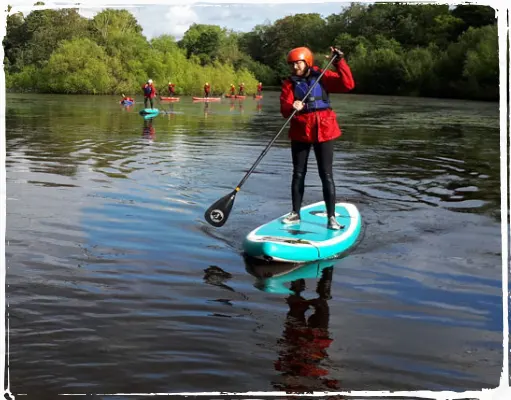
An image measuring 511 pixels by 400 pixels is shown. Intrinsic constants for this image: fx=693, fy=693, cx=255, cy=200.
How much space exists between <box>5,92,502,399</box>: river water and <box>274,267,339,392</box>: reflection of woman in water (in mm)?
14

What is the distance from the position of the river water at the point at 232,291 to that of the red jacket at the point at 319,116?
1.27m

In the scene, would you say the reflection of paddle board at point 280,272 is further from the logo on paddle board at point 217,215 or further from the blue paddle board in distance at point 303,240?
the logo on paddle board at point 217,215

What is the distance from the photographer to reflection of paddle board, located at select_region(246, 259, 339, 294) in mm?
5933

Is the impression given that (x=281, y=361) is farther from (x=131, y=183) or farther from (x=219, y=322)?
(x=131, y=183)

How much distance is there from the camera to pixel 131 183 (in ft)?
36.4

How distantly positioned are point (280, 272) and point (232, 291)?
2.62 ft

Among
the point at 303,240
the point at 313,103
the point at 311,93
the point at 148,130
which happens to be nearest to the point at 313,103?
the point at 313,103

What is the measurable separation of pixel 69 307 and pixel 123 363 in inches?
45.9

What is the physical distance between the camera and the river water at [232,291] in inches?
163

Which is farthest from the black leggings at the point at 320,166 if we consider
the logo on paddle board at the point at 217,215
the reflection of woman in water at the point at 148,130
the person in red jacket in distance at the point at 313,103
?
the reflection of woman in water at the point at 148,130

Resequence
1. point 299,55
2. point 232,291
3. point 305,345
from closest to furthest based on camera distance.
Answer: point 305,345
point 232,291
point 299,55

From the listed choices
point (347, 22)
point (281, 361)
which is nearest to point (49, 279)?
point (281, 361)

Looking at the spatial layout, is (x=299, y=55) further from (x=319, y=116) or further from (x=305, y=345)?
(x=305, y=345)

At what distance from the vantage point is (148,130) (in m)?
22.8
